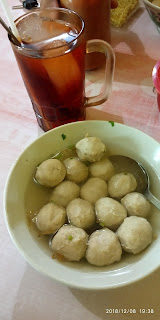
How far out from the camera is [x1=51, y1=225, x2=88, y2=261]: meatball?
1.75 feet

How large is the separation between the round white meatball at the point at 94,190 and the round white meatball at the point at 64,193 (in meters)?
0.02

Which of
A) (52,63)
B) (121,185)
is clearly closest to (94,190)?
(121,185)

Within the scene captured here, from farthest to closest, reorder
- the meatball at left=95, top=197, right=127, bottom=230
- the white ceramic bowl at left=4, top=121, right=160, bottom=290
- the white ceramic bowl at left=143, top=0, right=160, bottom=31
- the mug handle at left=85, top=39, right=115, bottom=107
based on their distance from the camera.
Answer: the white ceramic bowl at left=143, top=0, right=160, bottom=31
the mug handle at left=85, top=39, right=115, bottom=107
the meatball at left=95, top=197, right=127, bottom=230
the white ceramic bowl at left=4, top=121, right=160, bottom=290

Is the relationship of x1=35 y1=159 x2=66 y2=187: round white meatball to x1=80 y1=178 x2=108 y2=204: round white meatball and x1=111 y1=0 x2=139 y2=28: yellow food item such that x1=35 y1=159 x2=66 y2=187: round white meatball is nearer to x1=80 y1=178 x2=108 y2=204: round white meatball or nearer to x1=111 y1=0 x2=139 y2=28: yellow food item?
x1=80 y1=178 x2=108 y2=204: round white meatball

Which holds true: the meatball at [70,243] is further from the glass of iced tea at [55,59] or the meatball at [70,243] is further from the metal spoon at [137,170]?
the glass of iced tea at [55,59]

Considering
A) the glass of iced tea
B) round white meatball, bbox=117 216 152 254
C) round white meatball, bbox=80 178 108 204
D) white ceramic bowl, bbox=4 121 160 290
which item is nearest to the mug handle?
the glass of iced tea

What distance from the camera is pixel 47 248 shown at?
55 cm

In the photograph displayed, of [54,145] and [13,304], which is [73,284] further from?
[54,145]

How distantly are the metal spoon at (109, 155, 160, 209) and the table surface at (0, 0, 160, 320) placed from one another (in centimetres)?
15

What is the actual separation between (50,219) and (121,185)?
16 centimetres

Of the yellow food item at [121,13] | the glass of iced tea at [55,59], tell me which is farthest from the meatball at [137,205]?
the yellow food item at [121,13]

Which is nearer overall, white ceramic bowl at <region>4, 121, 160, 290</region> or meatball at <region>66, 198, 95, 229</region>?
white ceramic bowl at <region>4, 121, 160, 290</region>

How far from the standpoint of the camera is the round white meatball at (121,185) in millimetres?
627

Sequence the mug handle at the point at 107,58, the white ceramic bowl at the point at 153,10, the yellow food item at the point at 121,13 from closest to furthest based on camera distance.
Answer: the mug handle at the point at 107,58 < the white ceramic bowl at the point at 153,10 < the yellow food item at the point at 121,13
